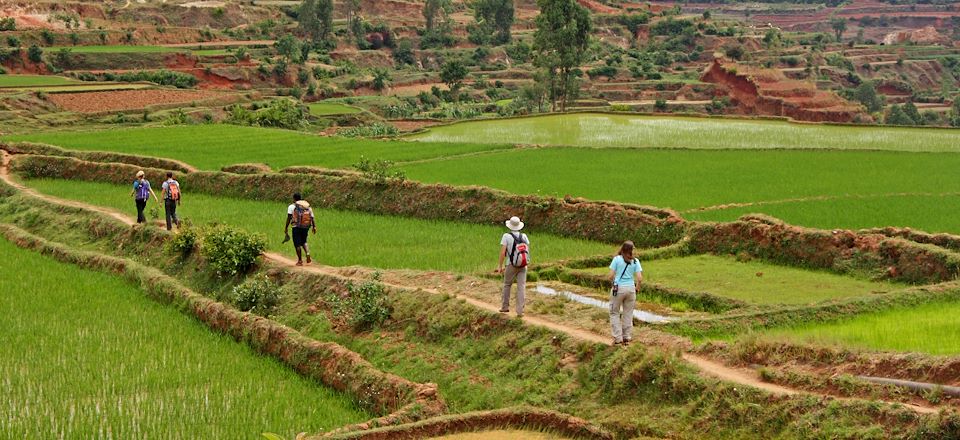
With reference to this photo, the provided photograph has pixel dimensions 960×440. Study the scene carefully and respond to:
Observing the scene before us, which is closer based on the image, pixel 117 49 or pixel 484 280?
pixel 484 280

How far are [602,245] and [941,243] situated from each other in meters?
5.91

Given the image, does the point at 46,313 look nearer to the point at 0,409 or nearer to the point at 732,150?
the point at 0,409

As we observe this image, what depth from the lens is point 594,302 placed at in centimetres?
1628

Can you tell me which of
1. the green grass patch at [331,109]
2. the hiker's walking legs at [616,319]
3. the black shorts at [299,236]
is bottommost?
the green grass patch at [331,109]

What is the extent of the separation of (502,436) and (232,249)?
854 centimetres

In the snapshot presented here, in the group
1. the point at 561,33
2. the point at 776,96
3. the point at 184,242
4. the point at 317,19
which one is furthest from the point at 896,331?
the point at 317,19

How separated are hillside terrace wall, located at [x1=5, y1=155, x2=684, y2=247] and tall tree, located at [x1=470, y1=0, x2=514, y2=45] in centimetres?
7137

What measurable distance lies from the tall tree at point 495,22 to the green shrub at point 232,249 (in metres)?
82.9

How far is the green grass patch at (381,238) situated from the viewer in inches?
755

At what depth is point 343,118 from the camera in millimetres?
56719

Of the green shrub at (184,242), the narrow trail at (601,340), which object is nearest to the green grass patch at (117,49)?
the green shrub at (184,242)

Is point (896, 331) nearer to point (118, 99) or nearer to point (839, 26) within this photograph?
point (118, 99)

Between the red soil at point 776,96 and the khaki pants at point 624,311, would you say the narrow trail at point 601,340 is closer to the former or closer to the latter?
the khaki pants at point 624,311

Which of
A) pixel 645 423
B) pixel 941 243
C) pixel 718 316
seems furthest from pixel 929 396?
pixel 941 243
